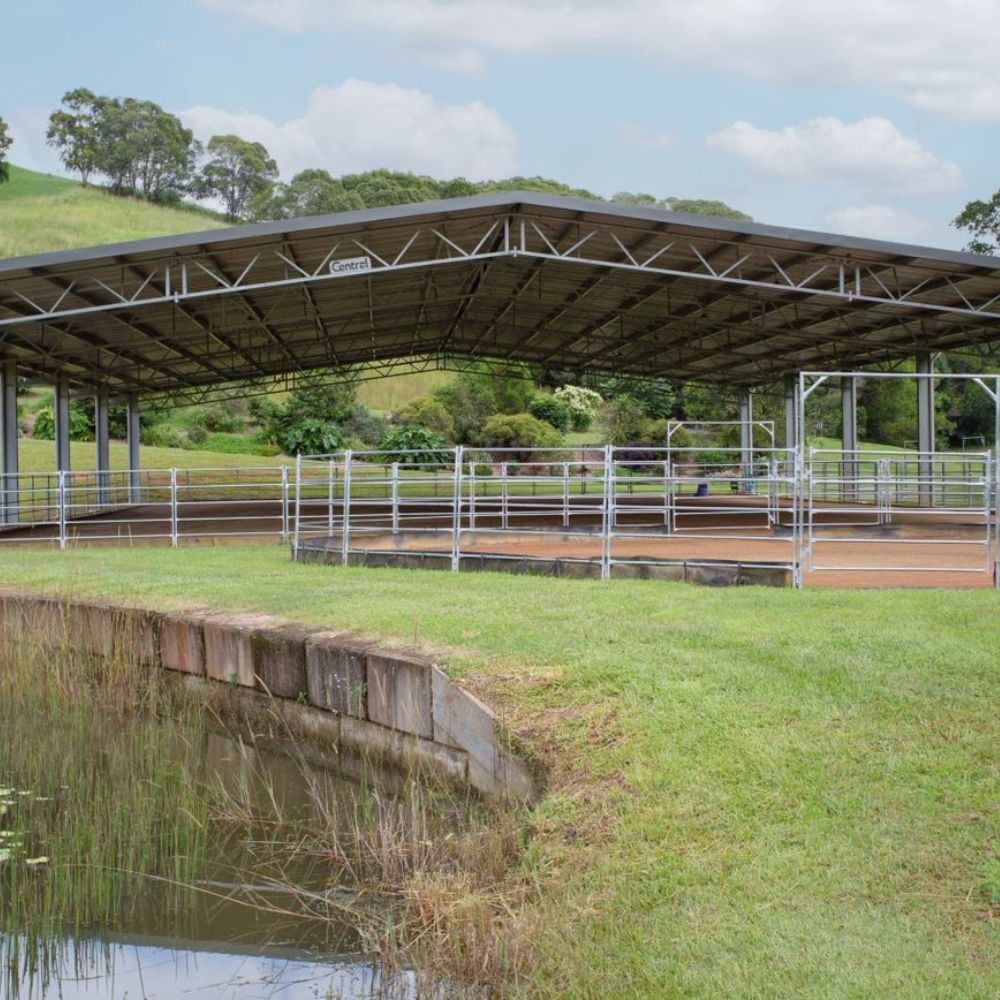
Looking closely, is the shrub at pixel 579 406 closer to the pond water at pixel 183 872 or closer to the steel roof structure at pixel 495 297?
the steel roof structure at pixel 495 297

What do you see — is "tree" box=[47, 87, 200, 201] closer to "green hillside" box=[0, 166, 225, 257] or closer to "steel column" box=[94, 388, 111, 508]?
"green hillside" box=[0, 166, 225, 257]

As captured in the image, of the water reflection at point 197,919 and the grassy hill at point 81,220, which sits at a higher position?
the grassy hill at point 81,220

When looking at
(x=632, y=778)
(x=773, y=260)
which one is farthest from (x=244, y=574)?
(x=773, y=260)

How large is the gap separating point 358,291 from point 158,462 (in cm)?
1831

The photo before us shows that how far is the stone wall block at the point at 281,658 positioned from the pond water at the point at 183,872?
2.35 ft

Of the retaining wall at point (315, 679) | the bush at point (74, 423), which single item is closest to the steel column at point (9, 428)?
the retaining wall at point (315, 679)

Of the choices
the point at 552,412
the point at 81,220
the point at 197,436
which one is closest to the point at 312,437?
the point at 197,436

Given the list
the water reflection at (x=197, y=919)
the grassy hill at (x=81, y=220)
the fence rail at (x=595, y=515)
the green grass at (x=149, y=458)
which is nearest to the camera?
the water reflection at (x=197, y=919)

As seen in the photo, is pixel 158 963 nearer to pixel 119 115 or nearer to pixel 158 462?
pixel 158 462

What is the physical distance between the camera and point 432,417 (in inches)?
1763

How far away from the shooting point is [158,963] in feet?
15.4

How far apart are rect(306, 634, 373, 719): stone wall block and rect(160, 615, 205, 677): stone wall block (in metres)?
1.40

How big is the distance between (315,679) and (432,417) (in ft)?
122

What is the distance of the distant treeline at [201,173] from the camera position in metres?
76.8
